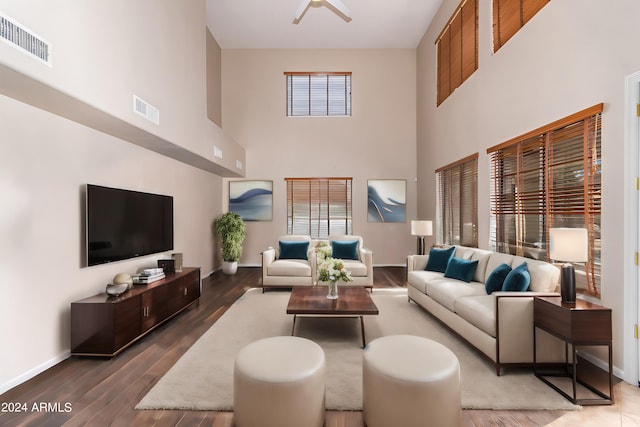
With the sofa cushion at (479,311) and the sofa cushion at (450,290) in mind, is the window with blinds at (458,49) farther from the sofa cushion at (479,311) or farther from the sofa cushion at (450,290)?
the sofa cushion at (479,311)

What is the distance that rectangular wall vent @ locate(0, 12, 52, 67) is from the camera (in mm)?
1995

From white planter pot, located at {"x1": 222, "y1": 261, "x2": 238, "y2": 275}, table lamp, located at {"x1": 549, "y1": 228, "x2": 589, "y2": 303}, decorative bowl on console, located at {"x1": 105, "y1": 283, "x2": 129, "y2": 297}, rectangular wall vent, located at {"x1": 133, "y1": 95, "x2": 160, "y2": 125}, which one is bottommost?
white planter pot, located at {"x1": 222, "y1": 261, "x2": 238, "y2": 275}

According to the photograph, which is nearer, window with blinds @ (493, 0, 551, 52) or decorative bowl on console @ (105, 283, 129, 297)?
decorative bowl on console @ (105, 283, 129, 297)

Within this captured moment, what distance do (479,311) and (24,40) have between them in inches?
161

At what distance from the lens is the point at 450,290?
3.69 meters

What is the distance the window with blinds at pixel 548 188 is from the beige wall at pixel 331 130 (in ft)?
12.0

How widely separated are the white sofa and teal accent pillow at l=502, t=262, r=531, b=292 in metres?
0.10

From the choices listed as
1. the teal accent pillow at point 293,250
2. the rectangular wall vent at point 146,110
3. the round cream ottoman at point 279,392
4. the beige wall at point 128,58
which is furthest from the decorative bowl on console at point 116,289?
the teal accent pillow at point 293,250

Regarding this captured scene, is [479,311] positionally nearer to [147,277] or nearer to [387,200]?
[147,277]

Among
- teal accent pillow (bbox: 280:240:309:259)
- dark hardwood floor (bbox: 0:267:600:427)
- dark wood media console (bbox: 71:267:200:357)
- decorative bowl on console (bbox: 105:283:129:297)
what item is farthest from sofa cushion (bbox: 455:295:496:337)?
decorative bowl on console (bbox: 105:283:129:297)

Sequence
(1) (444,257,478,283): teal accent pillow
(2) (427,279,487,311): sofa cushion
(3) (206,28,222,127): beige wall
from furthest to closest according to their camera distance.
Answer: (3) (206,28,222,127): beige wall < (1) (444,257,478,283): teal accent pillow < (2) (427,279,487,311): sofa cushion

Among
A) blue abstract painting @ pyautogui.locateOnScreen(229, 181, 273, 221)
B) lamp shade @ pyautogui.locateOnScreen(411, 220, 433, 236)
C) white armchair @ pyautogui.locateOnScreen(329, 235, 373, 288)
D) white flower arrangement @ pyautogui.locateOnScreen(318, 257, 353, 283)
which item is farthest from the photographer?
blue abstract painting @ pyautogui.locateOnScreen(229, 181, 273, 221)

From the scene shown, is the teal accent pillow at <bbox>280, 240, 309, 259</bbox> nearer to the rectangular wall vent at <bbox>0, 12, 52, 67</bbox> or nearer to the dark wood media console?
the dark wood media console

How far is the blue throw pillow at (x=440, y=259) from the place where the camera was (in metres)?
4.71
